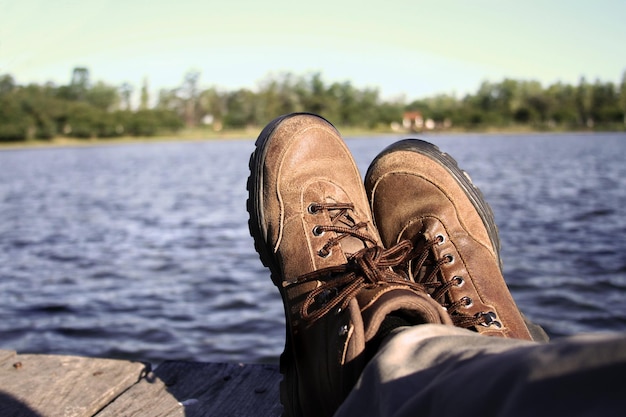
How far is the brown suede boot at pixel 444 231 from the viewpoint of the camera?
1.49m

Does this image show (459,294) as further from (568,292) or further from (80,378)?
(568,292)

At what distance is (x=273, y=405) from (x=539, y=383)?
0.94 metres

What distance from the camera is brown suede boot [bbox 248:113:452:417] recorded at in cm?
111

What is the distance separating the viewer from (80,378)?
1.60 metres

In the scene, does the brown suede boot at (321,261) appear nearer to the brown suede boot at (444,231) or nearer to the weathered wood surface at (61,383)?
the brown suede boot at (444,231)

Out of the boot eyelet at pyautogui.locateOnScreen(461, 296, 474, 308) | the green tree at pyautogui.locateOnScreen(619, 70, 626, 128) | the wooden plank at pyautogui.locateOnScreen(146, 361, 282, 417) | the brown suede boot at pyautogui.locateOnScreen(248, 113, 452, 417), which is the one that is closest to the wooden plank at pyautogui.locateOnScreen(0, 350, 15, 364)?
the wooden plank at pyautogui.locateOnScreen(146, 361, 282, 417)

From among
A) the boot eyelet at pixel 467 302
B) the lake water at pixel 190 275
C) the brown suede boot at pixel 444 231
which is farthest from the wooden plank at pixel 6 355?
the lake water at pixel 190 275

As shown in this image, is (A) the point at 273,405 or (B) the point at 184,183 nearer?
(A) the point at 273,405

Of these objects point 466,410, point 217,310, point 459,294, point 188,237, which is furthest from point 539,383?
point 188,237

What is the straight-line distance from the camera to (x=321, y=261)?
1.43 metres

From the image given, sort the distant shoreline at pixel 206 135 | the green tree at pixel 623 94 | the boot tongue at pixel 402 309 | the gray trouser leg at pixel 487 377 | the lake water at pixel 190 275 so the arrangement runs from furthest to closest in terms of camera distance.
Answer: the green tree at pixel 623 94
the distant shoreline at pixel 206 135
the lake water at pixel 190 275
the boot tongue at pixel 402 309
the gray trouser leg at pixel 487 377

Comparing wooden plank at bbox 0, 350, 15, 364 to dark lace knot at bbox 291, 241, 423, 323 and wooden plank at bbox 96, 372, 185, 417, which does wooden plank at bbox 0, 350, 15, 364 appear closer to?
wooden plank at bbox 96, 372, 185, 417

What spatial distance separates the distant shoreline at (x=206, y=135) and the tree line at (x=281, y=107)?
522mm


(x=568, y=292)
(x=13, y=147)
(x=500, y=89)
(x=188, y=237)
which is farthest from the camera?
(x=500, y=89)
